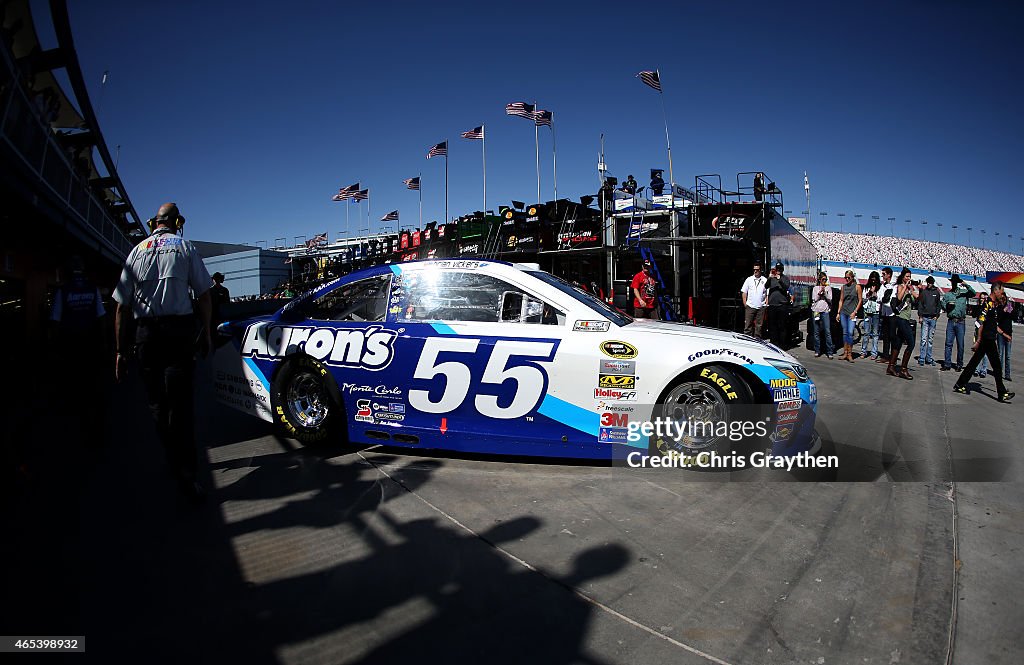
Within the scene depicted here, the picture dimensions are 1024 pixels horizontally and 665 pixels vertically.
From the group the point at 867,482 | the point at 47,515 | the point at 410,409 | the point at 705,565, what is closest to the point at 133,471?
the point at 47,515


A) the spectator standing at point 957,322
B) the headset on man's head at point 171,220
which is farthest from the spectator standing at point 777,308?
the headset on man's head at point 171,220

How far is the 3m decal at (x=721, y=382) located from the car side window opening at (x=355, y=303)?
2.46 metres

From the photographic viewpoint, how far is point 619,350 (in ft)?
11.8

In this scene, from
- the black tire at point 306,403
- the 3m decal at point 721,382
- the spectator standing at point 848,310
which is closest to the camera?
the 3m decal at point 721,382

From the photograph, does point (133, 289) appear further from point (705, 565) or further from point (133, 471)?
point (705, 565)

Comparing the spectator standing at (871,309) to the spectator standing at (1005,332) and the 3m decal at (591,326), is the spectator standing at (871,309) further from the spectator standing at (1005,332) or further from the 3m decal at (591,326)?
the 3m decal at (591,326)

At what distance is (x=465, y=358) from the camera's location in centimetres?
375

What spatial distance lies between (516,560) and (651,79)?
802 inches

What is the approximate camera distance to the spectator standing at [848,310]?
376 inches

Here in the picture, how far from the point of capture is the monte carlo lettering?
4.02 meters

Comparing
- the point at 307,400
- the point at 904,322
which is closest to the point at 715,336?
the point at 307,400

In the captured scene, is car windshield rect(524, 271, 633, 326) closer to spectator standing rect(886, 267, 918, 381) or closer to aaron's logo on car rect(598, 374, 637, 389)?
aaron's logo on car rect(598, 374, 637, 389)

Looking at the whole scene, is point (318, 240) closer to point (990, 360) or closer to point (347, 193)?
point (347, 193)

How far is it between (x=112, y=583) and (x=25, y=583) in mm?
383
